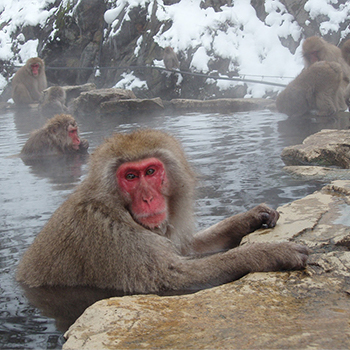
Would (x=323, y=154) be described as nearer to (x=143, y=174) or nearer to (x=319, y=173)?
(x=319, y=173)

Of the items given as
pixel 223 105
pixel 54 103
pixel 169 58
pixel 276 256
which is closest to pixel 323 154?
pixel 276 256

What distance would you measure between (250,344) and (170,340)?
31 cm

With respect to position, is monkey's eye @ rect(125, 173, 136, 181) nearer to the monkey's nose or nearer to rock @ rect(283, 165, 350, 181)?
the monkey's nose

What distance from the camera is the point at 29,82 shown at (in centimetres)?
1659

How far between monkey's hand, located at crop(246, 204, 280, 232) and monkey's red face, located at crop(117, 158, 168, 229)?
0.75 m

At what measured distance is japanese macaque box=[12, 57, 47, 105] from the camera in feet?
53.6

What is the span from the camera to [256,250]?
2.64 meters

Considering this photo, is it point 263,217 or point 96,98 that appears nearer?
point 263,217

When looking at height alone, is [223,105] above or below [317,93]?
below

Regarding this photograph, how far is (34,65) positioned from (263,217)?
14621mm

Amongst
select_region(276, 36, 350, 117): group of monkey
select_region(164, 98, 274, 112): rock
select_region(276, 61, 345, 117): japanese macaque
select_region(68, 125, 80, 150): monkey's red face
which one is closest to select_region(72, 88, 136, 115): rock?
select_region(164, 98, 274, 112): rock

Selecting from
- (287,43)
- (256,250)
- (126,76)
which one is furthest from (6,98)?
(256,250)

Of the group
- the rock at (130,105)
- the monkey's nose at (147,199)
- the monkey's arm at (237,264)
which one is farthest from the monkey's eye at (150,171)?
the rock at (130,105)

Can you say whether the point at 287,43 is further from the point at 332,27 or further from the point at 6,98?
the point at 6,98
